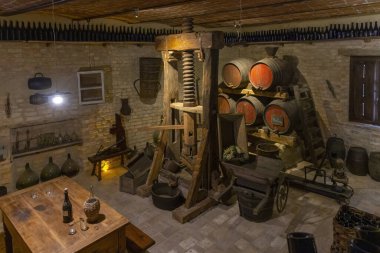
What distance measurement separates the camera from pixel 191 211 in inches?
193

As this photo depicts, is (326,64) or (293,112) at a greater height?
(326,64)

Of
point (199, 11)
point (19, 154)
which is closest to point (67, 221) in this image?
point (19, 154)

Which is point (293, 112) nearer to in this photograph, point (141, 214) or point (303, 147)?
point (303, 147)

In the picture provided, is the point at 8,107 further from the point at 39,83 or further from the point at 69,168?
the point at 69,168

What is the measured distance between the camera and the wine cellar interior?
409 cm

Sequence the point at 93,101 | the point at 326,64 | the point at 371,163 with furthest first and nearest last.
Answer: the point at 326,64, the point at 93,101, the point at 371,163

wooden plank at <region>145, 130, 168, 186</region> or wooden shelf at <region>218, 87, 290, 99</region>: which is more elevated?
wooden shelf at <region>218, 87, 290, 99</region>

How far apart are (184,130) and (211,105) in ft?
2.43

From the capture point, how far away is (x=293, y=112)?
6523 mm

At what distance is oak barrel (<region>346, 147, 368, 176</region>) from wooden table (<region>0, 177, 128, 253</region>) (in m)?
5.15

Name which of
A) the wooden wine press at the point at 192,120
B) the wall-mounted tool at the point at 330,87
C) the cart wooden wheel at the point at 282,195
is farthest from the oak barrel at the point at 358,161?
the wooden wine press at the point at 192,120

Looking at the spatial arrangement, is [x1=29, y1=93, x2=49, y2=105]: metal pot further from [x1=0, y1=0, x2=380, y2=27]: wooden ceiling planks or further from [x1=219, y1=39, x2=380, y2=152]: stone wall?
[x1=219, y1=39, x2=380, y2=152]: stone wall

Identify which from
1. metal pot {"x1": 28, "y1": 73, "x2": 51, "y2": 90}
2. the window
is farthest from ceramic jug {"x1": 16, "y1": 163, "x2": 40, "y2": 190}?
the window

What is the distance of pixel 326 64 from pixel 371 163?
2.39m
